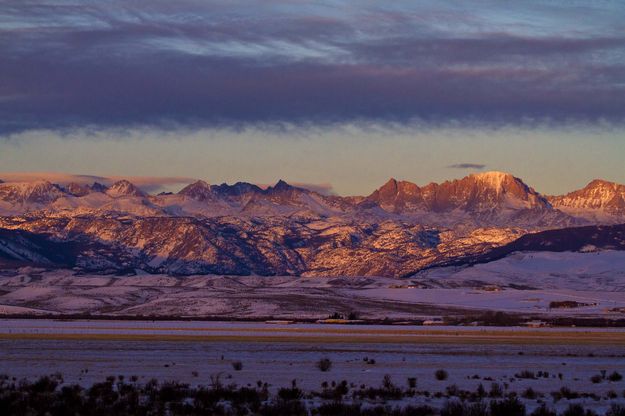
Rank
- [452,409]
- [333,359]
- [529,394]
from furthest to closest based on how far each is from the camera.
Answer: [333,359], [529,394], [452,409]

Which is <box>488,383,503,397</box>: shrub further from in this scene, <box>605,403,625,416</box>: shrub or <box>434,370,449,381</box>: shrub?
<box>605,403,625,416</box>: shrub

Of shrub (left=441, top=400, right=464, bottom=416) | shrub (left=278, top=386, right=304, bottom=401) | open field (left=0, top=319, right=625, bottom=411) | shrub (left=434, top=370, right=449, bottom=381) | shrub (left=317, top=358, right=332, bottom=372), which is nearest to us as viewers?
shrub (left=441, top=400, right=464, bottom=416)

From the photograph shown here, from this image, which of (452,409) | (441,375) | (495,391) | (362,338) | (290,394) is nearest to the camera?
(452,409)

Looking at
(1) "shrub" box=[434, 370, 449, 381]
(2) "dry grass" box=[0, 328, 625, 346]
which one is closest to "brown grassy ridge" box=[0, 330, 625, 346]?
(2) "dry grass" box=[0, 328, 625, 346]

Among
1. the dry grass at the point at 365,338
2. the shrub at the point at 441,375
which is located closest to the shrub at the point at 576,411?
the shrub at the point at 441,375

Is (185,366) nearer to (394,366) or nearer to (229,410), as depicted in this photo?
(394,366)

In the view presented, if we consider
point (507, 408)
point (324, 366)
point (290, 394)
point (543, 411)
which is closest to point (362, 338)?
point (324, 366)

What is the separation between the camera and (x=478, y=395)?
48.7 metres

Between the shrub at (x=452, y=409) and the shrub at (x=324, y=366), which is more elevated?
the shrub at (x=452, y=409)

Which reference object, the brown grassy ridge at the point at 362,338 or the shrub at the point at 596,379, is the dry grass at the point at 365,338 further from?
the shrub at the point at 596,379

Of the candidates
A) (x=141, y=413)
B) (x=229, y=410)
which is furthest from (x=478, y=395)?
(x=141, y=413)

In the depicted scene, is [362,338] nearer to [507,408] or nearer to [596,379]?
[596,379]

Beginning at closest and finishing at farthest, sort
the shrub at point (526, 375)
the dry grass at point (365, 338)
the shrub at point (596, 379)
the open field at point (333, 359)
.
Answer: the open field at point (333, 359)
the shrub at point (596, 379)
the shrub at point (526, 375)
the dry grass at point (365, 338)

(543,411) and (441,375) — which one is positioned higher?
(543,411)
